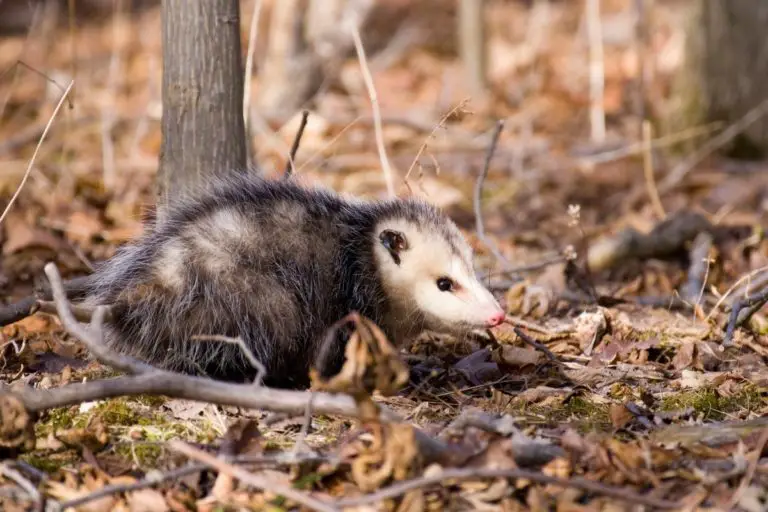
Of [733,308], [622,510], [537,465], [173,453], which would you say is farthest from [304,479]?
[733,308]

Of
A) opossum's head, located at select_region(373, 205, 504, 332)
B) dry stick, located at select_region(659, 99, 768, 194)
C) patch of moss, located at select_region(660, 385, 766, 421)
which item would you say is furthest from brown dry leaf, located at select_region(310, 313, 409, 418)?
dry stick, located at select_region(659, 99, 768, 194)

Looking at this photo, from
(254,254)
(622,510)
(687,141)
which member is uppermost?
(687,141)

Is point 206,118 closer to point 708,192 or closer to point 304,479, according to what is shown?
point 304,479

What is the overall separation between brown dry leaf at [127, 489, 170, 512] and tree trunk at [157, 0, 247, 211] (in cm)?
133

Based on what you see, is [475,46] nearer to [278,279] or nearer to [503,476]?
[278,279]

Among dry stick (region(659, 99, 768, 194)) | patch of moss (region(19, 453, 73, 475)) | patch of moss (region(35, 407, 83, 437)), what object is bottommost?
patch of moss (region(19, 453, 73, 475))

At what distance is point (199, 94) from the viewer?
341 cm

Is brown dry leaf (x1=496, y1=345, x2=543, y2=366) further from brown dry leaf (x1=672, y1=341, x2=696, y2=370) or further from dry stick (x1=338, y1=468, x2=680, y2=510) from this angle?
dry stick (x1=338, y1=468, x2=680, y2=510)

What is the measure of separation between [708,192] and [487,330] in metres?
3.06

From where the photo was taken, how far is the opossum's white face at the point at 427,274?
3.06 m

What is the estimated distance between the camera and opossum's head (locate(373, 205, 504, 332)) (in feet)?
10.1

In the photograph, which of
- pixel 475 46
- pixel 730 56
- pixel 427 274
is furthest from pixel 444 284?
pixel 475 46

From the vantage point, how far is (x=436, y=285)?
3.12 m

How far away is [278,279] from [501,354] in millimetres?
840
